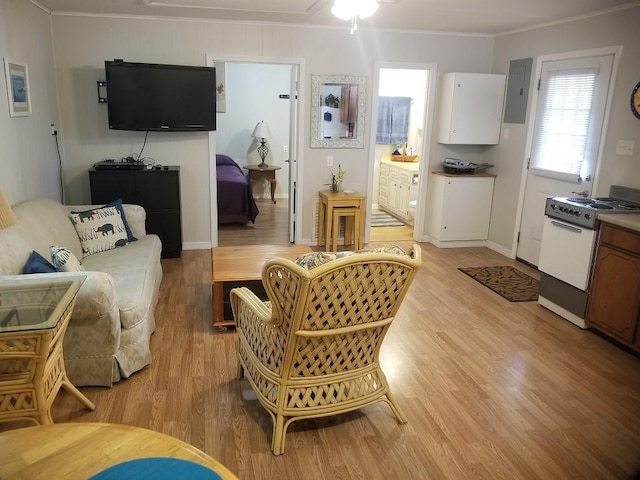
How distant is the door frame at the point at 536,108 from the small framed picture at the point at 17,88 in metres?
4.66

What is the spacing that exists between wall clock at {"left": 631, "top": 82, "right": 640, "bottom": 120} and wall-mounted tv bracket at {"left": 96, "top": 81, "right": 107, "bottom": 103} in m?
4.72

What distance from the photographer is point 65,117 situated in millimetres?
4965

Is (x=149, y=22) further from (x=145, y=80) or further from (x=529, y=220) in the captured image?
(x=529, y=220)

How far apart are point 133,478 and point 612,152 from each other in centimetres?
433

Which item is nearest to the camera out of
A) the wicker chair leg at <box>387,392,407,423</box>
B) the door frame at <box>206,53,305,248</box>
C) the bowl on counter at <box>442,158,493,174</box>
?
the wicker chair leg at <box>387,392,407,423</box>

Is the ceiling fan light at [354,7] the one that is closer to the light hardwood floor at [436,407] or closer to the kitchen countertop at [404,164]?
the light hardwood floor at [436,407]

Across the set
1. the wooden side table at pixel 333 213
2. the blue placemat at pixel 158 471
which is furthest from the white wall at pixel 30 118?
the blue placemat at pixel 158 471

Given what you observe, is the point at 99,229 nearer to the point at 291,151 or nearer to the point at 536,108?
the point at 291,151

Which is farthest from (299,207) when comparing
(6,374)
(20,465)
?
(20,465)

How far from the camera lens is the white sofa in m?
2.57

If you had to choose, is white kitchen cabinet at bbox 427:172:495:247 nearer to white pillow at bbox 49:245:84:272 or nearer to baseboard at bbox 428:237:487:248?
baseboard at bbox 428:237:487:248

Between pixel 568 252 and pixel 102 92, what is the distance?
14.8 feet

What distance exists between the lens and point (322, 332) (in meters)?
2.17

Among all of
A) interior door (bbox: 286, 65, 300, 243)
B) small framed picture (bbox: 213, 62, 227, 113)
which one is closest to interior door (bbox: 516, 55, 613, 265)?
interior door (bbox: 286, 65, 300, 243)
